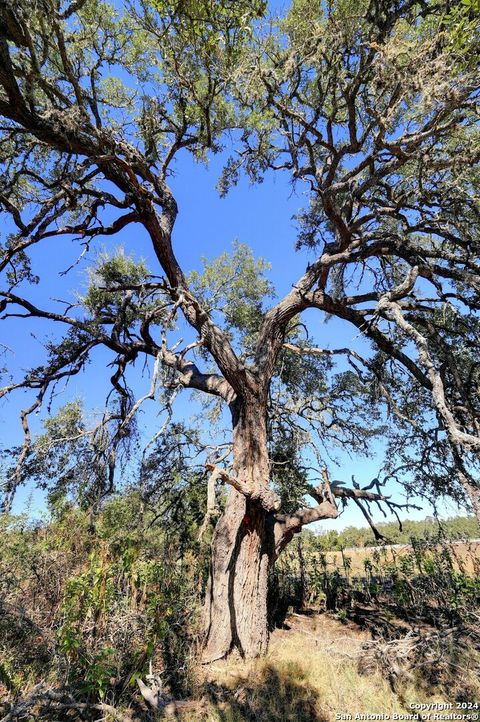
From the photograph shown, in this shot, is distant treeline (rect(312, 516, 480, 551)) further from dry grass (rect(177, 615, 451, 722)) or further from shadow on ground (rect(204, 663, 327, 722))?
shadow on ground (rect(204, 663, 327, 722))

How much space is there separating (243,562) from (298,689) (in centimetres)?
170

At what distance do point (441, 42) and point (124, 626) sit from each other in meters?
9.22

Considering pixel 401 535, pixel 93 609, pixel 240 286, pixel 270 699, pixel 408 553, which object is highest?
pixel 240 286

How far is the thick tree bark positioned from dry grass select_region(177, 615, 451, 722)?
30cm

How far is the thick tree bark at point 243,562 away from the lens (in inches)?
221

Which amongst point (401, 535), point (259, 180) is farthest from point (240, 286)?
point (401, 535)

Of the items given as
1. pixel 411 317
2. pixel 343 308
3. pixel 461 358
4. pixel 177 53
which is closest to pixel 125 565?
pixel 343 308

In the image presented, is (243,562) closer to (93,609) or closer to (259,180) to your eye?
(93,609)

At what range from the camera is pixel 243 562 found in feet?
19.6

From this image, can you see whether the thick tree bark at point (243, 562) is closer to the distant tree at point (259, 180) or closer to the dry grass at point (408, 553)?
the distant tree at point (259, 180)

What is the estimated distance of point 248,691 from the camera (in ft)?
15.4

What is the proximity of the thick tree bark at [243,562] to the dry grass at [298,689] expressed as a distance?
0.98 feet

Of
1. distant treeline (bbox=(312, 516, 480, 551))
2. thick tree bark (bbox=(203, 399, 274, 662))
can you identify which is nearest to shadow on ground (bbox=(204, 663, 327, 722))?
thick tree bark (bbox=(203, 399, 274, 662))

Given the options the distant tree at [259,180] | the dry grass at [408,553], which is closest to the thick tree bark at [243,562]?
the distant tree at [259,180]
